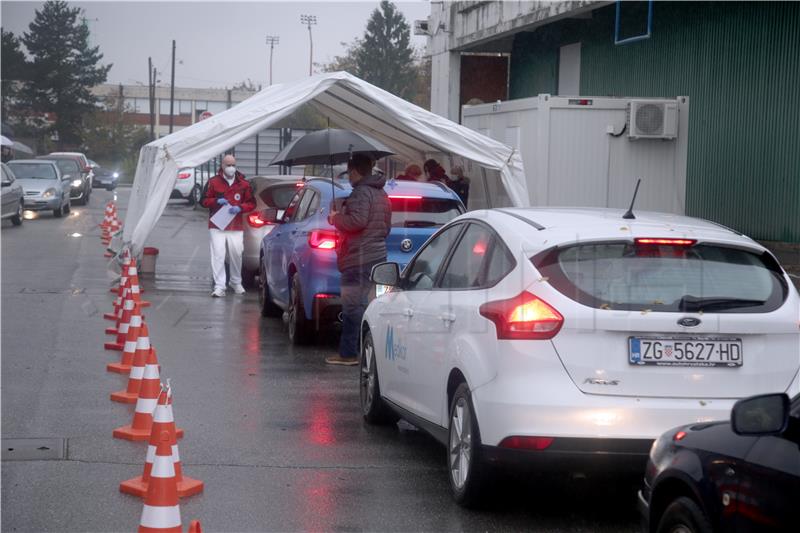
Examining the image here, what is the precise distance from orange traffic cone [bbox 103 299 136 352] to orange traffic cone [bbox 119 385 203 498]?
540 centimetres

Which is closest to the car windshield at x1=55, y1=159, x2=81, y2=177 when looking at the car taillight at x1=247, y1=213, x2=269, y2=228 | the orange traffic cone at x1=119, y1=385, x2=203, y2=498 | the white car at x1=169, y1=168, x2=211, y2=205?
the white car at x1=169, y1=168, x2=211, y2=205

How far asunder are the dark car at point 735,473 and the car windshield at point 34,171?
34571 mm

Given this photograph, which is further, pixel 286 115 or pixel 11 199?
pixel 11 199

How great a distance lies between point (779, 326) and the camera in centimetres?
591

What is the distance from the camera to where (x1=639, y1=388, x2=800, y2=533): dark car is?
143 inches

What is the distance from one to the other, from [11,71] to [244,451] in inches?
3298

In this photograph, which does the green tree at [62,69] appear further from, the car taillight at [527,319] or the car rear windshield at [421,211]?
the car taillight at [527,319]

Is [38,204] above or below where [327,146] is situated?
below

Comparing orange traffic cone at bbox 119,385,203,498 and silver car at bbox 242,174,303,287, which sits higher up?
silver car at bbox 242,174,303,287

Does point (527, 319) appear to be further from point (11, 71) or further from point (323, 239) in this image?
point (11, 71)

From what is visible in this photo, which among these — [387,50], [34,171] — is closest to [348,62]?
[387,50]

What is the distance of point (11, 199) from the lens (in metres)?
30.2

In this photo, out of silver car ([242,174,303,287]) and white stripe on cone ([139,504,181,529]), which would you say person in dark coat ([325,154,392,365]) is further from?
silver car ([242,174,303,287])

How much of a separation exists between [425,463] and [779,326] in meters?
2.62
